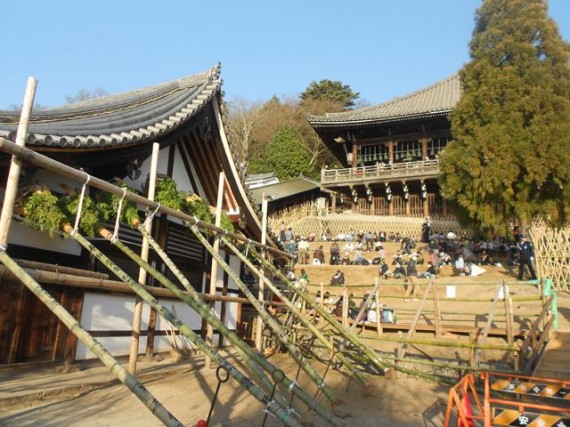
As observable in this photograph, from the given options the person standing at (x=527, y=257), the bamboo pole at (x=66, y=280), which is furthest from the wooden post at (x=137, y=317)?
the person standing at (x=527, y=257)

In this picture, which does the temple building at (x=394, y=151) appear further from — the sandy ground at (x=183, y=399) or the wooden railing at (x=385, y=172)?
the sandy ground at (x=183, y=399)

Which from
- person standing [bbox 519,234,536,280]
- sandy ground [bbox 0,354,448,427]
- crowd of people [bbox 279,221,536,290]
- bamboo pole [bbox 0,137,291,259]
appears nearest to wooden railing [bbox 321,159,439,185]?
crowd of people [bbox 279,221,536,290]

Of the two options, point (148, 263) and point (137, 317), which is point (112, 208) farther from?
point (137, 317)

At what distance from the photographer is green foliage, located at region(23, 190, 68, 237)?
5.57 meters

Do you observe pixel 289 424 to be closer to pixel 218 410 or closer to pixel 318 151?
pixel 218 410

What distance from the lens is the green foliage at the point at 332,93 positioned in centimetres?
5563

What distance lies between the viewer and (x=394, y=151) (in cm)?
3650

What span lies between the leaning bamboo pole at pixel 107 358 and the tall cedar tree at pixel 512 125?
54.5 ft

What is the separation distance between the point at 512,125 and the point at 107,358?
17.8 metres

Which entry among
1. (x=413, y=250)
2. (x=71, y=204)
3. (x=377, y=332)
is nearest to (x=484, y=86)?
(x=413, y=250)

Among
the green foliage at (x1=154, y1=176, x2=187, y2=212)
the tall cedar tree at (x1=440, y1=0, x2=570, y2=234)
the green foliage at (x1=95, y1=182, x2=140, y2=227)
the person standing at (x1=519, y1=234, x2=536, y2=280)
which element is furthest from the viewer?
the person standing at (x1=519, y1=234, x2=536, y2=280)

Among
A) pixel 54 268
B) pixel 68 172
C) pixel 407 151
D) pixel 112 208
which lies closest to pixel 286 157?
pixel 407 151

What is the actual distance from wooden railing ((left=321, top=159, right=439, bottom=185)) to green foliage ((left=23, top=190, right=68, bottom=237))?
29.5 meters

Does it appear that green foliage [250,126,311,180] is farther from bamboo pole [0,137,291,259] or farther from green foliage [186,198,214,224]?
bamboo pole [0,137,291,259]
